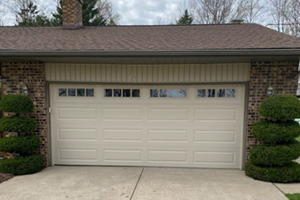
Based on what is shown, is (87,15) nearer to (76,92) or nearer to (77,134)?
(76,92)

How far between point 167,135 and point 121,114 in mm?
1220

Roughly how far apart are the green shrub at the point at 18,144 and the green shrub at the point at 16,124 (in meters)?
0.20

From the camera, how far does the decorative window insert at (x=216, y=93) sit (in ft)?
15.0

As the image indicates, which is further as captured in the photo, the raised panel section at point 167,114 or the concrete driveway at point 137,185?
the raised panel section at point 167,114

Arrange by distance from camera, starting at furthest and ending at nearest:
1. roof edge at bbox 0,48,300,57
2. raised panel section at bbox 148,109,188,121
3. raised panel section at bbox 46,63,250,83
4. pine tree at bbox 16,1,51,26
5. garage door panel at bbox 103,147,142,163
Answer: pine tree at bbox 16,1,51,26 → garage door panel at bbox 103,147,142,163 → raised panel section at bbox 148,109,188,121 → raised panel section at bbox 46,63,250,83 → roof edge at bbox 0,48,300,57

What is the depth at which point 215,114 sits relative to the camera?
465cm

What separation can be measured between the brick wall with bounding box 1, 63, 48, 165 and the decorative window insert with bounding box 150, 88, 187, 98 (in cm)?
258

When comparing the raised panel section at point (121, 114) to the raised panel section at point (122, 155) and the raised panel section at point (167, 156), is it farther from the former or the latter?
the raised panel section at point (167, 156)

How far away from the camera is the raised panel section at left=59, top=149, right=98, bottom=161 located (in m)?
4.88

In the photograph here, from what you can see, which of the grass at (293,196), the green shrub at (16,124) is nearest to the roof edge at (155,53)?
the green shrub at (16,124)

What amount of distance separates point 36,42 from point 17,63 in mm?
658

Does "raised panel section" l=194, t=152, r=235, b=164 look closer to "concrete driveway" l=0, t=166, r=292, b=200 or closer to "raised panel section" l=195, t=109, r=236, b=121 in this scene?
"concrete driveway" l=0, t=166, r=292, b=200

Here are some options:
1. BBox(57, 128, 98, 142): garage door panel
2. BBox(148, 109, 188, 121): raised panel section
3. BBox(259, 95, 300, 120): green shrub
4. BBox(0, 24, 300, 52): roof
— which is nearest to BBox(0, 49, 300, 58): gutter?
BBox(0, 24, 300, 52): roof

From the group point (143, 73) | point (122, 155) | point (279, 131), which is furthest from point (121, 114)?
point (279, 131)
